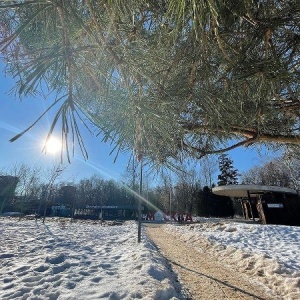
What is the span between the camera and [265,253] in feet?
17.9

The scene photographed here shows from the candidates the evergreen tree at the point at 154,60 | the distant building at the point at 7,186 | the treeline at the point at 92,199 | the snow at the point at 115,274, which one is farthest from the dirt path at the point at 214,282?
the distant building at the point at 7,186

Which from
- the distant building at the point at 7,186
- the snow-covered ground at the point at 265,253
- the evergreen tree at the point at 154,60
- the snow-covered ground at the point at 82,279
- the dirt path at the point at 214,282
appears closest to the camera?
the evergreen tree at the point at 154,60

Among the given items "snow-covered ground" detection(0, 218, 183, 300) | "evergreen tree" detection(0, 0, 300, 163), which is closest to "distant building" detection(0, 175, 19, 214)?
"snow-covered ground" detection(0, 218, 183, 300)

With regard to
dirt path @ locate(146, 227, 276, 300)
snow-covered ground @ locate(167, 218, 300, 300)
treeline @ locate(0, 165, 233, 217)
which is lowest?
dirt path @ locate(146, 227, 276, 300)

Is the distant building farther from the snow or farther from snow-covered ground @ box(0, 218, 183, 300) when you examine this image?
snow-covered ground @ box(0, 218, 183, 300)

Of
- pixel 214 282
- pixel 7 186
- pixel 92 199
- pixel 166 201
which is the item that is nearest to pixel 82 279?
pixel 214 282

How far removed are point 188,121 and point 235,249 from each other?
5215 mm

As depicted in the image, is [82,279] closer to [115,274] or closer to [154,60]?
[115,274]

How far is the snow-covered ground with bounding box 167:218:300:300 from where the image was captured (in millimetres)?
3838

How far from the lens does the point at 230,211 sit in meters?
29.1

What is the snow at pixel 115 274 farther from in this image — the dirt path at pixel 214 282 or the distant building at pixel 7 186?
the distant building at pixel 7 186

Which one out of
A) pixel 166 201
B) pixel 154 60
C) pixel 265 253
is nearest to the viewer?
pixel 154 60

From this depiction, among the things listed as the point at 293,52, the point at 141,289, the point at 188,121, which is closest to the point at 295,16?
the point at 293,52

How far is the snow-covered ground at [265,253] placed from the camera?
3.84 m
